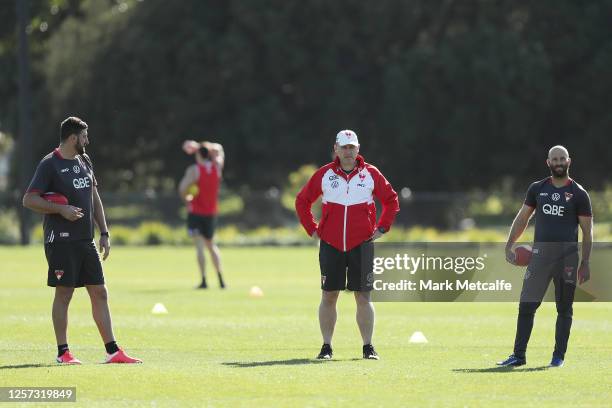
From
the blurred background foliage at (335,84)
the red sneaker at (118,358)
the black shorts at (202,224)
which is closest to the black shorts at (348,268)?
the red sneaker at (118,358)

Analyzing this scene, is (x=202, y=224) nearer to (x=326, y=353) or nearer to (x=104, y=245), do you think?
(x=326, y=353)

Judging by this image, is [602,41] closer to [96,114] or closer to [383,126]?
[383,126]

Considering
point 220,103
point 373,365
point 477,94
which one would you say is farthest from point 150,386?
point 220,103

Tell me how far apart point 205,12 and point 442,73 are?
403 inches

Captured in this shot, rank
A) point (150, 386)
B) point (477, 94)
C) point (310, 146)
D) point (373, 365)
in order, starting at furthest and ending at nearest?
point (310, 146), point (477, 94), point (373, 365), point (150, 386)

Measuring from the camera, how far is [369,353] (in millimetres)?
12750

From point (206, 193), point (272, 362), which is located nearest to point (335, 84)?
point (206, 193)

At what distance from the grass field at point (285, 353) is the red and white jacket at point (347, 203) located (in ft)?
3.82

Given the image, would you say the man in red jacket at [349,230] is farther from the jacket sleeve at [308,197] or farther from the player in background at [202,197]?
the player in background at [202,197]

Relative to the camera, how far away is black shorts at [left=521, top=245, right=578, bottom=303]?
1221 centimetres

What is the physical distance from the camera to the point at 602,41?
5234 centimetres

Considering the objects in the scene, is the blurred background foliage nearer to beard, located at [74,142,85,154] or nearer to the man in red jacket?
the man in red jacket

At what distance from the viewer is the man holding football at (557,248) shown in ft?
39.8

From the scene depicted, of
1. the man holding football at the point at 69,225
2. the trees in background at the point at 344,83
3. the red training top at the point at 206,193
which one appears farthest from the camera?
the trees in background at the point at 344,83
